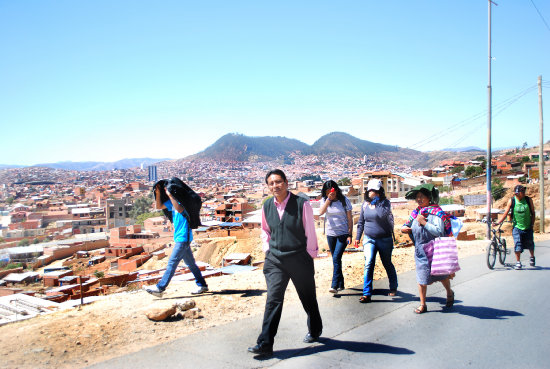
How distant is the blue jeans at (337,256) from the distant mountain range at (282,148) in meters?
159

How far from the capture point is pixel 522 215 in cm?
786

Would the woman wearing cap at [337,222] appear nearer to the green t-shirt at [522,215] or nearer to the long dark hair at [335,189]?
the long dark hair at [335,189]

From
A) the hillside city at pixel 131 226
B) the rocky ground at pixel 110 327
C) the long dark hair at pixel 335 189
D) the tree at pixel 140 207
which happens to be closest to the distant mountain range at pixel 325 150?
the hillside city at pixel 131 226

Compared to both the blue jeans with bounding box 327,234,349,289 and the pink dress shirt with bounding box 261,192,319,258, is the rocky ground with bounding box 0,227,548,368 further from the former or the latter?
the pink dress shirt with bounding box 261,192,319,258

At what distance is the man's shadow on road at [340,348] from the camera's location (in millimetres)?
3557

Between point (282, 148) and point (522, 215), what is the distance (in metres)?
188

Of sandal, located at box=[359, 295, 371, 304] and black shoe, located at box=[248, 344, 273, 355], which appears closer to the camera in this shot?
black shoe, located at box=[248, 344, 273, 355]

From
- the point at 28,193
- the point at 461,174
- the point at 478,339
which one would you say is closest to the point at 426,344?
the point at 478,339

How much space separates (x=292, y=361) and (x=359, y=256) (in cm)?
625

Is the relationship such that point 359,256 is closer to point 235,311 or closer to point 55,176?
point 235,311

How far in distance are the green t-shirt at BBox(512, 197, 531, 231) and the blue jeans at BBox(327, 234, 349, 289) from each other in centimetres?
414

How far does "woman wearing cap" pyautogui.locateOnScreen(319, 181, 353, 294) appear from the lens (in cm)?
585

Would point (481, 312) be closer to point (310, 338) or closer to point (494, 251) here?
point (310, 338)

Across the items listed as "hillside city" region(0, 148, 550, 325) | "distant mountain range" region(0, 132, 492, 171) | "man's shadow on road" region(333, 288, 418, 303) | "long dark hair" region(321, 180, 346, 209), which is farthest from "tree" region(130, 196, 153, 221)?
"man's shadow on road" region(333, 288, 418, 303)
